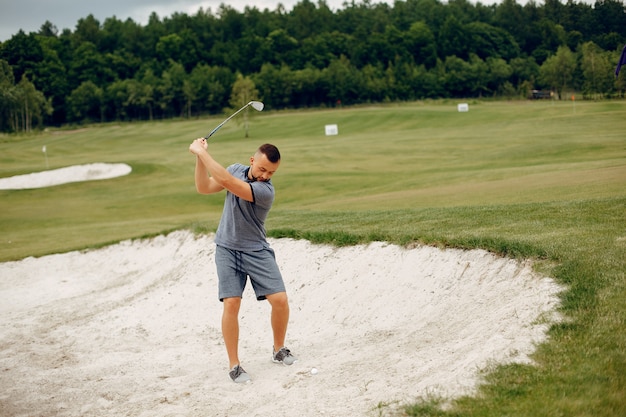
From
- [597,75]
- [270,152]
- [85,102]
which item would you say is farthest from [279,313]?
[85,102]

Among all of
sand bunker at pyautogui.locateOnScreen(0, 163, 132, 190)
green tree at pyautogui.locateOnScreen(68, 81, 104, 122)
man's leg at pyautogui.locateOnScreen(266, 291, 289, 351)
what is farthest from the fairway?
green tree at pyautogui.locateOnScreen(68, 81, 104, 122)

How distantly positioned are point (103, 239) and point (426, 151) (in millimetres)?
30745

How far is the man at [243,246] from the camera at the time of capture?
8086 millimetres

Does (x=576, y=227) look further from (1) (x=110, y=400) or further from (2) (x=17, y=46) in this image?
(2) (x=17, y=46)

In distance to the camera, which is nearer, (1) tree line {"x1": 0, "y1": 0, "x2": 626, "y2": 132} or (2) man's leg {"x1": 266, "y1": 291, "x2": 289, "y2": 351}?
(2) man's leg {"x1": 266, "y1": 291, "x2": 289, "y2": 351}

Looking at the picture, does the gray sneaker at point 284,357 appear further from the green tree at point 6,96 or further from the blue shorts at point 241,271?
the green tree at point 6,96

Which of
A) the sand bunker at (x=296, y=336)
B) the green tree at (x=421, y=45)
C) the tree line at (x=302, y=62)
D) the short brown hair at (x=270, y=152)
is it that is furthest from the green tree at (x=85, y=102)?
the short brown hair at (x=270, y=152)

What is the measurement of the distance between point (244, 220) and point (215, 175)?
2.78ft

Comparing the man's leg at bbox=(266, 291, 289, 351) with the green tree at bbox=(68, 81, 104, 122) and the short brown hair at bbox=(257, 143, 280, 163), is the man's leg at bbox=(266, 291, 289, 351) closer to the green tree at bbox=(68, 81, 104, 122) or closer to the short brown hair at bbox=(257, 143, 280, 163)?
the short brown hair at bbox=(257, 143, 280, 163)

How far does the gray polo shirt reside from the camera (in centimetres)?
812

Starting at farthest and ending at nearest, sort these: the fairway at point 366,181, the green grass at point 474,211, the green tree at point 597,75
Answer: the green tree at point 597,75 < the fairway at point 366,181 < the green grass at point 474,211

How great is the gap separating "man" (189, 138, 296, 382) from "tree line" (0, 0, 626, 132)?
249ft

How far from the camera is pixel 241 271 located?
27.6 ft

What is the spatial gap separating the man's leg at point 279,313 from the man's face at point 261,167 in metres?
1.40
